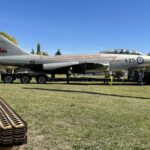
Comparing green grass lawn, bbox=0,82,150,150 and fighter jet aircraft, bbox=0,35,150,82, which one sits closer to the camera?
green grass lawn, bbox=0,82,150,150

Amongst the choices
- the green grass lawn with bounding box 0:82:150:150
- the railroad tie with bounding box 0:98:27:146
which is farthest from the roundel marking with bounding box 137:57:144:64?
the railroad tie with bounding box 0:98:27:146

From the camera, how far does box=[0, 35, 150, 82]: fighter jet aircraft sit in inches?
1024

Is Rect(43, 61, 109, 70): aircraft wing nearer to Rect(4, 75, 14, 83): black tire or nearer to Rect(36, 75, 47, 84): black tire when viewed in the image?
Rect(36, 75, 47, 84): black tire

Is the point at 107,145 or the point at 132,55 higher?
the point at 132,55

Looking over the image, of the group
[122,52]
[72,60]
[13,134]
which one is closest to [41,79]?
[72,60]

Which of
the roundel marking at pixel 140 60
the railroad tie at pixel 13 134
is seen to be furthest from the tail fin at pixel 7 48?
the railroad tie at pixel 13 134

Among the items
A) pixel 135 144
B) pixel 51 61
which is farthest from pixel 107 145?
pixel 51 61

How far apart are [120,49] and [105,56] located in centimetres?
159

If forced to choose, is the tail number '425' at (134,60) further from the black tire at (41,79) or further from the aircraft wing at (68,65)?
the black tire at (41,79)

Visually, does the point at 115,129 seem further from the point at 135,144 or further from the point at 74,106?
the point at 74,106

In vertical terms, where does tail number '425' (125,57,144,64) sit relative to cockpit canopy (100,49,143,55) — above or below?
below

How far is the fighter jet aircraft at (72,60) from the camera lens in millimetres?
26000

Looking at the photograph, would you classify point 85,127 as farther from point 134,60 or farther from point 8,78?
point 134,60

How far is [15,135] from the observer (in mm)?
3506
